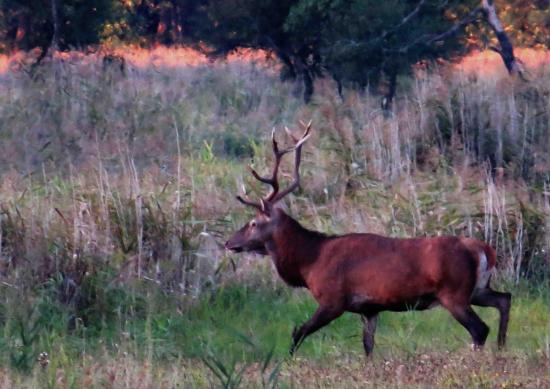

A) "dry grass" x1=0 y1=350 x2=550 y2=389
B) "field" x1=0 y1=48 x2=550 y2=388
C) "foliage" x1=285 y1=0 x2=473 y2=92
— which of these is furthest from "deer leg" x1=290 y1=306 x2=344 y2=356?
"foliage" x1=285 y1=0 x2=473 y2=92

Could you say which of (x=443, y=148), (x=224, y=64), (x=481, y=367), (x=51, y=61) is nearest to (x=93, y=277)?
(x=481, y=367)

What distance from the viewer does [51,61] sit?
63.3 ft

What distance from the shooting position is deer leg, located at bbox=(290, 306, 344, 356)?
318 inches

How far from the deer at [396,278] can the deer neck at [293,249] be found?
0.03 ft

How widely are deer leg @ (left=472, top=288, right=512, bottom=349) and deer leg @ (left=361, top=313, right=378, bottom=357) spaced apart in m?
0.77

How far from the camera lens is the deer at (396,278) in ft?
26.4

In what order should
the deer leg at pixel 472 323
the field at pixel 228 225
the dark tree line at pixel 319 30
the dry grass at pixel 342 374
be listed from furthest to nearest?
the dark tree line at pixel 319 30
the deer leg at pixel 472 323
the field at pixel 228 225
the dry grass at pixel 342 374

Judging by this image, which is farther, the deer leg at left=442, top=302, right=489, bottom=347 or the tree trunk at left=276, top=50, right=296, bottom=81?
the tree trunk at left=276, top=50, right=296, bottom=81

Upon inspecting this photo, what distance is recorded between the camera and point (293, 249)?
8.70 m

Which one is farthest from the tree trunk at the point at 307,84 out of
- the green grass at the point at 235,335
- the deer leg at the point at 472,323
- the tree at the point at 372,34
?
the deer leg at the point at 472,323

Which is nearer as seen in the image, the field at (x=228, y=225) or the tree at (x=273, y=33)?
the field at (x=228, y=225)

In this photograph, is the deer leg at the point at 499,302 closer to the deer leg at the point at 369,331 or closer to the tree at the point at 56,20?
the deer leg at the point at 369,331

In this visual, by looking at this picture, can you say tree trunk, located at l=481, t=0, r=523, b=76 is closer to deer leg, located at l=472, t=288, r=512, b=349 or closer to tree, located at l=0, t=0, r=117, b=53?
tree, located at l=0, t=0, r=117, b=53

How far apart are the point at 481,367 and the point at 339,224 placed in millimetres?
4447
